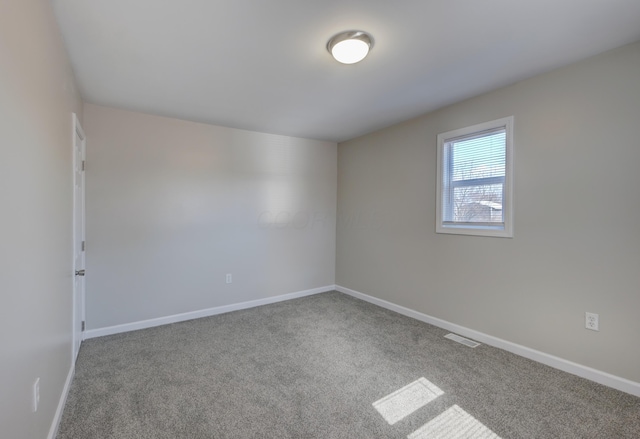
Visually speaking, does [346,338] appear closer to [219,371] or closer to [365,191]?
[219,371]

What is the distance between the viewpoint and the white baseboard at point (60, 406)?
1.67m

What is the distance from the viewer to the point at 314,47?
2053 mm

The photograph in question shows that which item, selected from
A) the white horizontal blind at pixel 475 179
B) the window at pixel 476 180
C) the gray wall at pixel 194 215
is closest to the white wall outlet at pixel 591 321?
the window at pixel 476 180

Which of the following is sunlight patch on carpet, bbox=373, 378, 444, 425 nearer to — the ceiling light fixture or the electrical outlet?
the electrical outlet

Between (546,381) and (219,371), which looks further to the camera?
(219,371)

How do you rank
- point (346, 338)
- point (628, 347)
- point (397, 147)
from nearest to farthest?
point (628, 347) < point (346, 338) < point (397, 147)

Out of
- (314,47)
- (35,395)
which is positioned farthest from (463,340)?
(35,395)

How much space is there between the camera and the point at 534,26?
6.07 feet

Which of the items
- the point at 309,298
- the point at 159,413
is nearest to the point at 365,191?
the point at 309,298

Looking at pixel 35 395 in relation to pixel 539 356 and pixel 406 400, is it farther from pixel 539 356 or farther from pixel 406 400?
pixel 539 356

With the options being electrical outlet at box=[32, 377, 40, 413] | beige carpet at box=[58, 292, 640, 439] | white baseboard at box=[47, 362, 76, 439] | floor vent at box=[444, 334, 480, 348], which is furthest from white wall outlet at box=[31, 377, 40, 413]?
floor vent at box=[444, 334, 480, 348]

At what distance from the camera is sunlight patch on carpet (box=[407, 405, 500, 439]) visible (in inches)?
67.4

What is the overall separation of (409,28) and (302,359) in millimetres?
2663

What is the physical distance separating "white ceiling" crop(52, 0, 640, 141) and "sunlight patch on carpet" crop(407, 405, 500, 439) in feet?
8.04
